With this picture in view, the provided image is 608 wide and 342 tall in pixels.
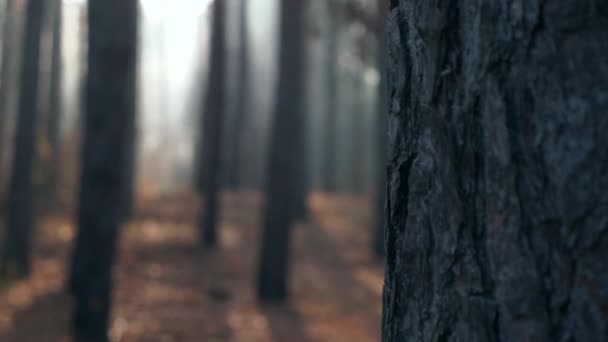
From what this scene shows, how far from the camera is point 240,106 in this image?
32.8 m

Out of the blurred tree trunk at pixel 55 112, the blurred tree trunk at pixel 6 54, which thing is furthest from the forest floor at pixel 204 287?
the blurred tree trunk at pixel 6 54

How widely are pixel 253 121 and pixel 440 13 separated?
3876 cm

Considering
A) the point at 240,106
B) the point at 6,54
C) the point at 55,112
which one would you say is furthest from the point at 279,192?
the point at 6,54

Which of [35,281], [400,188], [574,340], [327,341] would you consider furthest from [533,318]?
[35,281]

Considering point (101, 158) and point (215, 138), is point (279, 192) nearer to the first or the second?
point (215, 138)

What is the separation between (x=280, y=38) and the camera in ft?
49.0

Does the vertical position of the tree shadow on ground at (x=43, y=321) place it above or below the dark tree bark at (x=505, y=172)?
below

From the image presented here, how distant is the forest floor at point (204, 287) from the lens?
12.0 metres

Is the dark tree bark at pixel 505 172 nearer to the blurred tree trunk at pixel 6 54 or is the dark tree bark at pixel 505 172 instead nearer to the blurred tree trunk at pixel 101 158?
the blurred tree trunk at pixel 101 158

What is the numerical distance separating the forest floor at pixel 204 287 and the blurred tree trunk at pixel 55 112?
3.56 ft

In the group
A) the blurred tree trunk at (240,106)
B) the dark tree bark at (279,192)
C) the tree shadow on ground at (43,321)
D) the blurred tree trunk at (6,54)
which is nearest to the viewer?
the tree shadow on ground at (43,321)

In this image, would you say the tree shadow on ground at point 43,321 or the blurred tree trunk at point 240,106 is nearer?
the tree shadow on ground at point 43,321

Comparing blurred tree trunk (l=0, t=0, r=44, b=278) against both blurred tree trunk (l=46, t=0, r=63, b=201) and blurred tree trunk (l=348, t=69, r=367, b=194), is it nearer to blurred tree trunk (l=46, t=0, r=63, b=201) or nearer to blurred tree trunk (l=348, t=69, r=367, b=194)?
blurred tree trunk (l=46, t=0, r=63, b=201)

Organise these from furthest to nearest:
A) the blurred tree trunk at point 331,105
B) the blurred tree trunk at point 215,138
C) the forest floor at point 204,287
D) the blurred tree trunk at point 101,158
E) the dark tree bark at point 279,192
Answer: the blurred tree trunk at point 331,105, the blurred tree trunk at point 215,138, the dark tree bark at point 279,192, the forest floor at point 204,287, the blurred tree trunk at point 101,158
